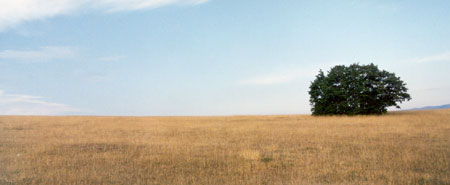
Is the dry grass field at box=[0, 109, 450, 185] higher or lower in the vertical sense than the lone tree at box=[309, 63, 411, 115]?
lower

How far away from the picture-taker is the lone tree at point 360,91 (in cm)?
4297

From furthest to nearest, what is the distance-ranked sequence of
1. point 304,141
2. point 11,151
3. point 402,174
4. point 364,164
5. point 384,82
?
point 384,82
point 304,141
point 11,151
point 364,164
point 402,174

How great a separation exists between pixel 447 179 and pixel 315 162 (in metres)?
4.30

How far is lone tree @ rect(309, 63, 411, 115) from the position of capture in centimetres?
4297

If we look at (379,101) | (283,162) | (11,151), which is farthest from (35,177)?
(379,101)

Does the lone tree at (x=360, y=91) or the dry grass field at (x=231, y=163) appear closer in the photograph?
the dry grass field at (x=231, y=163)

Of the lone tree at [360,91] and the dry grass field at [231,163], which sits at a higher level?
the lone tree at [360,91]

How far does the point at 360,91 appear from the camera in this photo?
42.8m

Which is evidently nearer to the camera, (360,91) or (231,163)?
(231,163)

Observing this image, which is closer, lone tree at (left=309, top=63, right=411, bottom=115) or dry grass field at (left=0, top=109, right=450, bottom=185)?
dry grass field at (left=0, top=109, right=450, bottom=185)

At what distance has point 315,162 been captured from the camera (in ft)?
43.5

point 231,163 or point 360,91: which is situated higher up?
point 360,91

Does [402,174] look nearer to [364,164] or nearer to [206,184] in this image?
[364,164]

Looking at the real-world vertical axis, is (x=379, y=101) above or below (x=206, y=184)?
above
